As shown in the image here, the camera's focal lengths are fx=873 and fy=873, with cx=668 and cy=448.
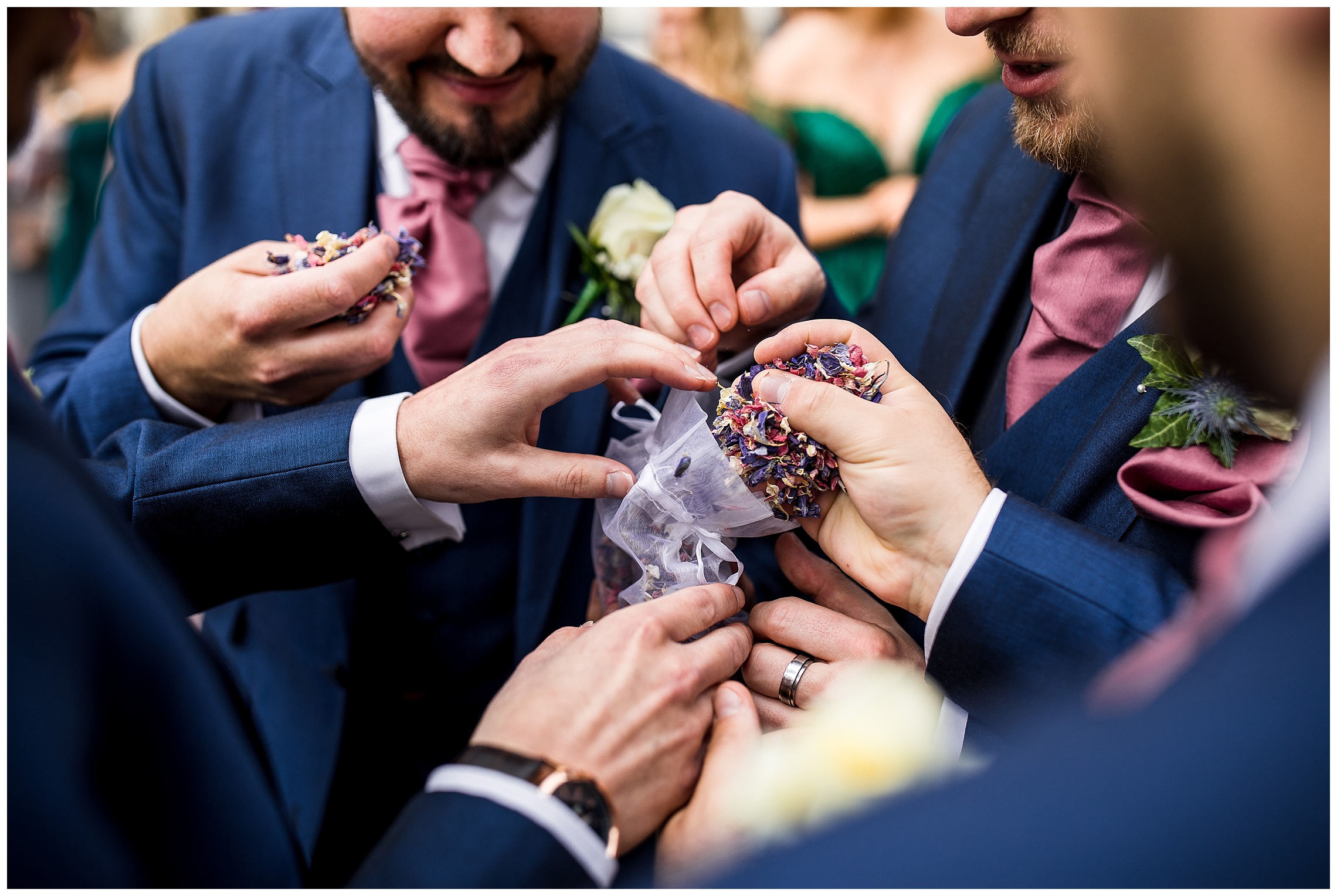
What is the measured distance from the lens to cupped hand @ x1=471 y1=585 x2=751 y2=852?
105cm

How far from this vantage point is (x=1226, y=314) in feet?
2.58

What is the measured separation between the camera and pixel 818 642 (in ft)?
4.36

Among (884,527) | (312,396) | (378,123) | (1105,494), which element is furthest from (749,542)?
(378,123)

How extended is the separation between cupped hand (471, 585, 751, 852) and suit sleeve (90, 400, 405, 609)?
54 centimetres

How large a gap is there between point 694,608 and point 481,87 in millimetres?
1262

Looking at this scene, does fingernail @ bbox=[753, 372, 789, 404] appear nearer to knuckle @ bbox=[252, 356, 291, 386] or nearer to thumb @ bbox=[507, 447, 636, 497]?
thumb @ bbox=[507, 447, 636, 497]

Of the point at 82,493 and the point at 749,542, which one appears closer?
the point at 82,493

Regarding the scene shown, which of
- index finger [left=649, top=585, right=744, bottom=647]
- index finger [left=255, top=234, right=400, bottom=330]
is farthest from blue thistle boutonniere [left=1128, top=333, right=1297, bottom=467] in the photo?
index finger [left=255, top=234, right=400, bottom=330]

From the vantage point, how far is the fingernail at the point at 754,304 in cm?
160

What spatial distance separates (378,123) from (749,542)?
1.30m

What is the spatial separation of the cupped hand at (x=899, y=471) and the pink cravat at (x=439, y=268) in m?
0.87

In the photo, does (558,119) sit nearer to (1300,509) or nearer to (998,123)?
(998,123)

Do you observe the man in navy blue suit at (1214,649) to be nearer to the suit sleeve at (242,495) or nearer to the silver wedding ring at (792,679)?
the silver wedding ring at (792,679)

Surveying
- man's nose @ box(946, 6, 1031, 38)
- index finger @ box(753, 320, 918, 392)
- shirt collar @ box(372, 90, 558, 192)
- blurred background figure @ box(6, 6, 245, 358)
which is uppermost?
man's nose @ box(946, 6, 1031, 38)
